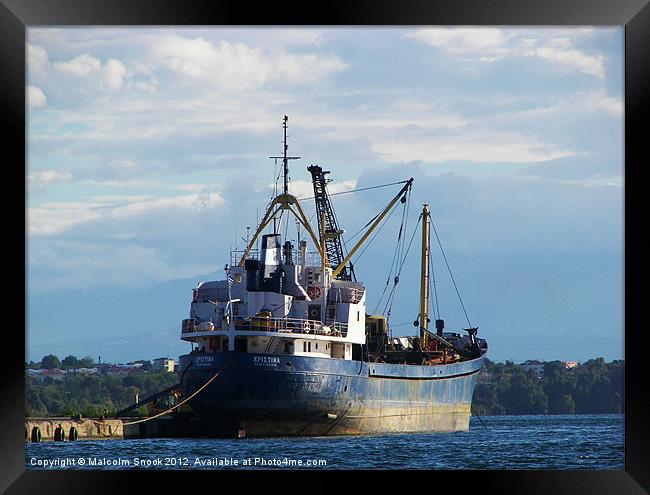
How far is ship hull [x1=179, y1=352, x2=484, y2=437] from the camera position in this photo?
3609 cm

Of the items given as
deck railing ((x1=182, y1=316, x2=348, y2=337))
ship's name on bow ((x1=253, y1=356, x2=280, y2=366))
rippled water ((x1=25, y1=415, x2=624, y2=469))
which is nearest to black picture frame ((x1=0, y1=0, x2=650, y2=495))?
rippled water ((x1=25, y1=415, x2=624, y2=469))

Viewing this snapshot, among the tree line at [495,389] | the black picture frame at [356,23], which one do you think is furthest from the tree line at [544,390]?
the black picture frame at [356,23]

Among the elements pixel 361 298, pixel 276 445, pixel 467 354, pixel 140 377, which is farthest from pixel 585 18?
pixel 140 377

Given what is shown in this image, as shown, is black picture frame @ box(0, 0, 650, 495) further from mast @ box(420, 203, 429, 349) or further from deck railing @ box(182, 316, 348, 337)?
mast @ box(420, 203, 429, 349)

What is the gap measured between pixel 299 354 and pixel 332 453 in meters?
5.39

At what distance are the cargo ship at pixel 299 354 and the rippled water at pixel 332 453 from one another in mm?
A: 747

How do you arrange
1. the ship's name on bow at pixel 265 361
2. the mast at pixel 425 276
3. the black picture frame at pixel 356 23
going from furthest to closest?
the mast at pixel 425 276
the ship's name on bow at pixel 265 361
the black picture frame at pixel 356 23

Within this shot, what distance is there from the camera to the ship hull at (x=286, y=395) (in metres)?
36.1

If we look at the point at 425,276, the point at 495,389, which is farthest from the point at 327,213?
the point at 495,389

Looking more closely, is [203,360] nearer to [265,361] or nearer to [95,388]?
[265,361]

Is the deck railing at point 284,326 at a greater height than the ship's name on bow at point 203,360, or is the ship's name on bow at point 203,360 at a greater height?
the deck railing at point 284,326

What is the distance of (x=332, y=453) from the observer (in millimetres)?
32594

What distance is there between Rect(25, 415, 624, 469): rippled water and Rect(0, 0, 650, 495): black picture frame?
6.42 m

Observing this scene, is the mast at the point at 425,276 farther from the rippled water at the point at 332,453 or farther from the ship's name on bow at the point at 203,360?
the ship's name on bow at the point at 203,360
